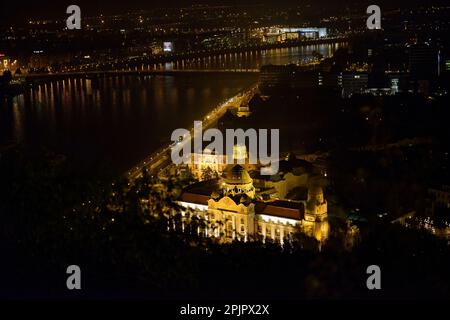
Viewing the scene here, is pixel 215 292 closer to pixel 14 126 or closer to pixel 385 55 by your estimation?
pixel 14 126

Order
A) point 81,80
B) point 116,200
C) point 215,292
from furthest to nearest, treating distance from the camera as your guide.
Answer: point 81,80 < point 116,200 < point 215,292

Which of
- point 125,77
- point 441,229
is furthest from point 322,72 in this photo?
point 441,229

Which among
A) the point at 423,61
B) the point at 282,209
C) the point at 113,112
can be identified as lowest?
the point at 113,112

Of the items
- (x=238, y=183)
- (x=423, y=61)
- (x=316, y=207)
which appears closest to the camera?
(x=316, y=207)

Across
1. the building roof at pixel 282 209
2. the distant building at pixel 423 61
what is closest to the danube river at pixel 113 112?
the building roof at pixel 282 209

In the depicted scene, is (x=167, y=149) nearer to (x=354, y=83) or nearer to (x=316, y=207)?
(x=316, y=207)

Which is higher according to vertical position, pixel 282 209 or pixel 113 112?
pixel 282 209

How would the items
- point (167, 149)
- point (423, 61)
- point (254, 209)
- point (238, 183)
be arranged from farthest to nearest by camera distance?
1. point (423, 61)
2. point (167, 149)
3. point (238, 183)
4. point (254, 209)

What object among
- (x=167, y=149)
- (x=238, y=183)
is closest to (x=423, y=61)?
(x=167, y=149)

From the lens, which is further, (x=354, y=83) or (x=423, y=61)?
(x=423, y=61)
